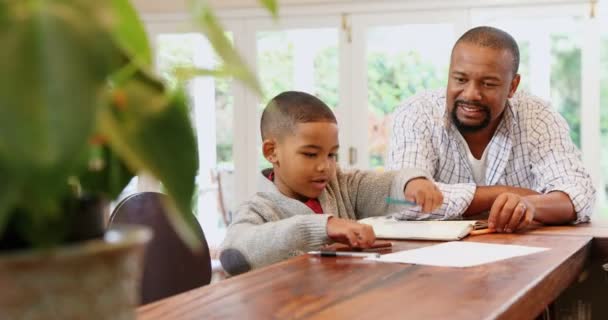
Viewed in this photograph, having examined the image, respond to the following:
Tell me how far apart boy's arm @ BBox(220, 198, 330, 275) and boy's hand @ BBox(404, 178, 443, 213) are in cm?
44

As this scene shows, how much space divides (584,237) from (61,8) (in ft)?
5.47

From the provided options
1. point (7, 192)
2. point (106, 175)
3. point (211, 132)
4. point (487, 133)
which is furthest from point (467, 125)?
point (211, 132)

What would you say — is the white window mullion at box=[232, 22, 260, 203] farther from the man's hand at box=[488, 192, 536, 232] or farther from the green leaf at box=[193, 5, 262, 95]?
the green leaf at box=[193, 5, 262, 95]

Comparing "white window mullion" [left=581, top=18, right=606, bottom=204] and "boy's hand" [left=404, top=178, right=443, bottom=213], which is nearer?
"boy's hand" [left=404, top=178, right=443, bottom=213]

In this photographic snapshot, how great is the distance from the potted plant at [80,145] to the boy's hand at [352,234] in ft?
3.45

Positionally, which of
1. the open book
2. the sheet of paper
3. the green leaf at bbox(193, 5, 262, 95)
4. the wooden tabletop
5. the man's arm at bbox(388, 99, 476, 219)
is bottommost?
the open book

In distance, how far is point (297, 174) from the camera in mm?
2016

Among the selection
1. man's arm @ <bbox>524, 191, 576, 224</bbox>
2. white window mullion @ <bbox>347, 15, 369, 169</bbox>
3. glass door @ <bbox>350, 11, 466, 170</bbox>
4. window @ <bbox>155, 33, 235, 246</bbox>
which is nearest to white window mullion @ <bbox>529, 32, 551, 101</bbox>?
glass door @ <bbox>350, 11, 466, 170</bbox>

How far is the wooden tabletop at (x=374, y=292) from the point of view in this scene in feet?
3.44

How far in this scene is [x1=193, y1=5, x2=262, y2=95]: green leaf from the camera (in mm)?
534

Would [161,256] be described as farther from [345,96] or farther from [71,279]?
[345,96]

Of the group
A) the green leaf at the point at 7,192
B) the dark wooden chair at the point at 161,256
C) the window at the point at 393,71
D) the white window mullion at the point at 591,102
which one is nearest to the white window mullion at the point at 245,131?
the window at the point at 393,71

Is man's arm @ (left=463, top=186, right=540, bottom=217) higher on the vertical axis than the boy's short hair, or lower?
lower

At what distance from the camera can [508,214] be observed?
201 cm
